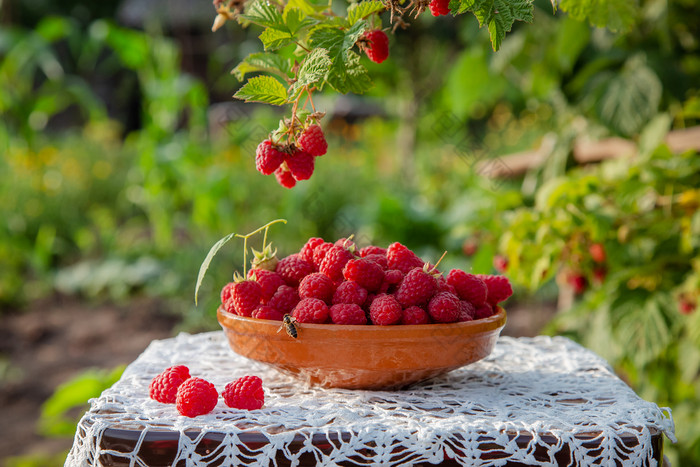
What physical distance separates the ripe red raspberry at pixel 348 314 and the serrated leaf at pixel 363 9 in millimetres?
363

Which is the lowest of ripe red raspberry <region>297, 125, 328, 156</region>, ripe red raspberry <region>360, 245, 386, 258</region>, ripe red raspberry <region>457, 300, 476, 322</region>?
ripe red raspberry <region>457, 300, 476, 322</region>

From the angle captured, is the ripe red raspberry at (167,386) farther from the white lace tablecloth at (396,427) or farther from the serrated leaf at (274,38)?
the serrated leaf at (274,38)

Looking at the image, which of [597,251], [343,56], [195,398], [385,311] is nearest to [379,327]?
[385,311]

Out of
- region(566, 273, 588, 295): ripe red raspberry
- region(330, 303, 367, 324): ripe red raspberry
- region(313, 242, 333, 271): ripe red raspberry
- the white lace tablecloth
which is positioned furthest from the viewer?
region(566, 273, 588, 295): ripe red raspberry

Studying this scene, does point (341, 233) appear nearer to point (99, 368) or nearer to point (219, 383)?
point (99, 368)

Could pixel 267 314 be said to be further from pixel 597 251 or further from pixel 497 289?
pixel 597 251

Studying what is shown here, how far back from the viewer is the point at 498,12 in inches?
29.7

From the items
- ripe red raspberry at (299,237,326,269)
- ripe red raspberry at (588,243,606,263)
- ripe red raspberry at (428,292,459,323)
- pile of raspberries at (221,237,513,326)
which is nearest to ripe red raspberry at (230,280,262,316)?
pile of raspberries at (221,237,513,326)

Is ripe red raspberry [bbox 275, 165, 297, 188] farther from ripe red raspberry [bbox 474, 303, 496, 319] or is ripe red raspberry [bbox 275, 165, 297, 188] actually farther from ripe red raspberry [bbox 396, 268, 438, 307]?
ripe red raspberry [bbox 474, 303, 496, 319]

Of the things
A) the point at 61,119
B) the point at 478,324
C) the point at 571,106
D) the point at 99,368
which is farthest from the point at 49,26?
the point at 61,119

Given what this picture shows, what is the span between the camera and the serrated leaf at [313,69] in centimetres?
77

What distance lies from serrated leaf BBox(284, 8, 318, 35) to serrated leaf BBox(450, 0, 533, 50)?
20 cm

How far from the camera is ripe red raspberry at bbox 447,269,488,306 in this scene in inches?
35.2

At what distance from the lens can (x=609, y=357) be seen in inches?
59.5
